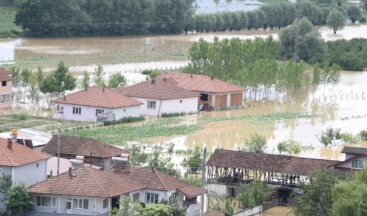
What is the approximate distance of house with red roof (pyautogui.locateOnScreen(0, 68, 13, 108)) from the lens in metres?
49.0

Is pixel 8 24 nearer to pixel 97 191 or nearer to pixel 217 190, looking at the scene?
pixel 217 190

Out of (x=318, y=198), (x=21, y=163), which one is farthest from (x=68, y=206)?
(x=318, y=198)

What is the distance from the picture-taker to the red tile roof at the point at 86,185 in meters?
28.2

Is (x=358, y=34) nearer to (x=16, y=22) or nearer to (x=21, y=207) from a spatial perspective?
(x=16, y=22)

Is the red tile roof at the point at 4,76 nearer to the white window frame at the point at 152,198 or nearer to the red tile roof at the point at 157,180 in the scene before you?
the red tile roof at the point at 157,180

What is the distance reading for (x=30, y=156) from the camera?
29750 mm

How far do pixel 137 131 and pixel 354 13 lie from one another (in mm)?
77856

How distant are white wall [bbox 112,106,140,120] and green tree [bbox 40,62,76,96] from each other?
13.3 feet

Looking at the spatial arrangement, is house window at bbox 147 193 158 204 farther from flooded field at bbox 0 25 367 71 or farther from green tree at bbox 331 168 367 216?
flooded field at bbox 0 25 367 71

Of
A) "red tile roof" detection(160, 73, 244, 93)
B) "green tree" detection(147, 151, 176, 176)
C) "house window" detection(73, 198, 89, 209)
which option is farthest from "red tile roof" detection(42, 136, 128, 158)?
"red tile roof" detection(160, 73, 244, 93)

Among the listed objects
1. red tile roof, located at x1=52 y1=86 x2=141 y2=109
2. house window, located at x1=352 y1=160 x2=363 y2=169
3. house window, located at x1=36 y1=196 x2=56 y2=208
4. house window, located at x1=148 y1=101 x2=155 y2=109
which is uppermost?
house window, located at x1=352 y1=160 x2=363 y2=169

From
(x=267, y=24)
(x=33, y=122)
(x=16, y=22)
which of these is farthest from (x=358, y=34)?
(x=33, y=122)

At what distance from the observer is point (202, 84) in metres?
53.8

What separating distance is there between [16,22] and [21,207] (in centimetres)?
5646
